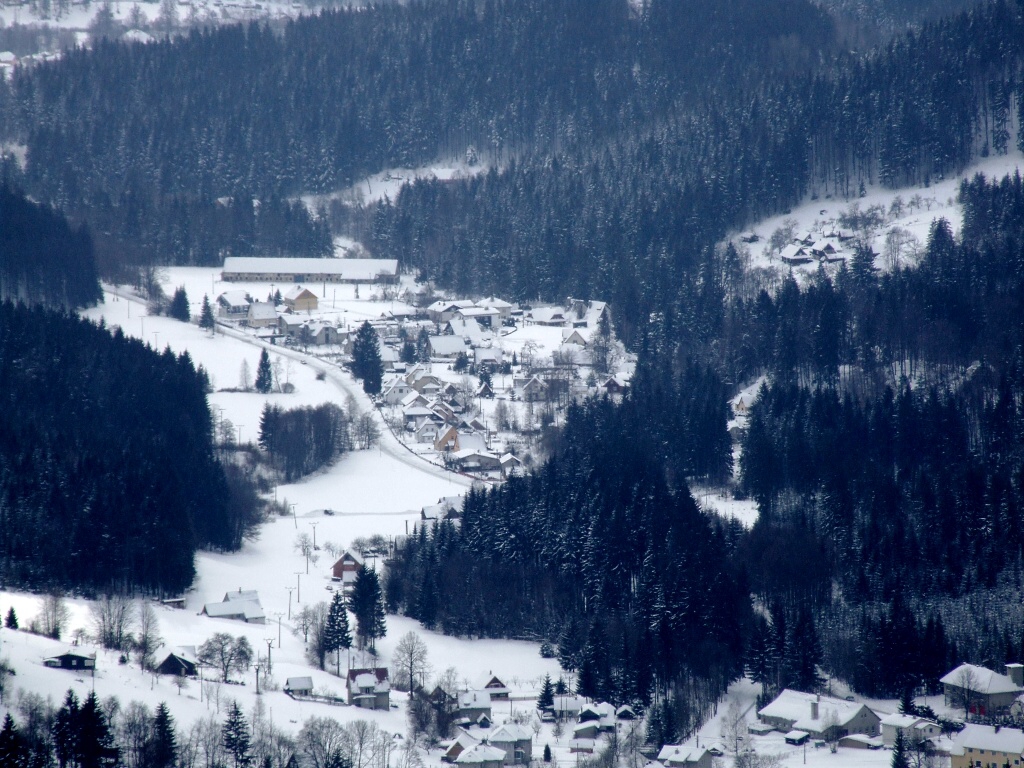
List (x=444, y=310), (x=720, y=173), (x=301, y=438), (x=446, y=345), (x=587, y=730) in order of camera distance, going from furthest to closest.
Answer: (x=720, y=173) < (x=444, y=310) < (x=446, y=345) < (x=301, y=438) < (x=587, y=730)

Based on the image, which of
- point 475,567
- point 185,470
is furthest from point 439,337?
point 475,567

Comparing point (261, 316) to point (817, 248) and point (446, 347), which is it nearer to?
point (446, 347)

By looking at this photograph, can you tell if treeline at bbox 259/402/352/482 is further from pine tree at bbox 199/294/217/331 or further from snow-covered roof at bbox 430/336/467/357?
pine tree at bbox 199/294/217/331

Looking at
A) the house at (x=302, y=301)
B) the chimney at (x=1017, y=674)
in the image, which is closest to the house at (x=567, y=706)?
the chimney at (x=1017, y=674)

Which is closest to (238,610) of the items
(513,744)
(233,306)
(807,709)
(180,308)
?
(513,744)

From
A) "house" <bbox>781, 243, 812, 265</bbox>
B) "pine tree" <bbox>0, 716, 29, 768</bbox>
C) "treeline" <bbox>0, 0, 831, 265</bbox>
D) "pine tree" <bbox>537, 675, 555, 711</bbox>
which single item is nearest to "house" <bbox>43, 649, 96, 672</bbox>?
"pine tree" <bbox>0, 716, 29, 768</bbox>

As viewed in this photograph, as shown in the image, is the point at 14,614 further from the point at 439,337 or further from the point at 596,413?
the point at 439,337

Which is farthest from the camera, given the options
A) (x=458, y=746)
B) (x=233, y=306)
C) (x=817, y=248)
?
(x=233, y=306)
